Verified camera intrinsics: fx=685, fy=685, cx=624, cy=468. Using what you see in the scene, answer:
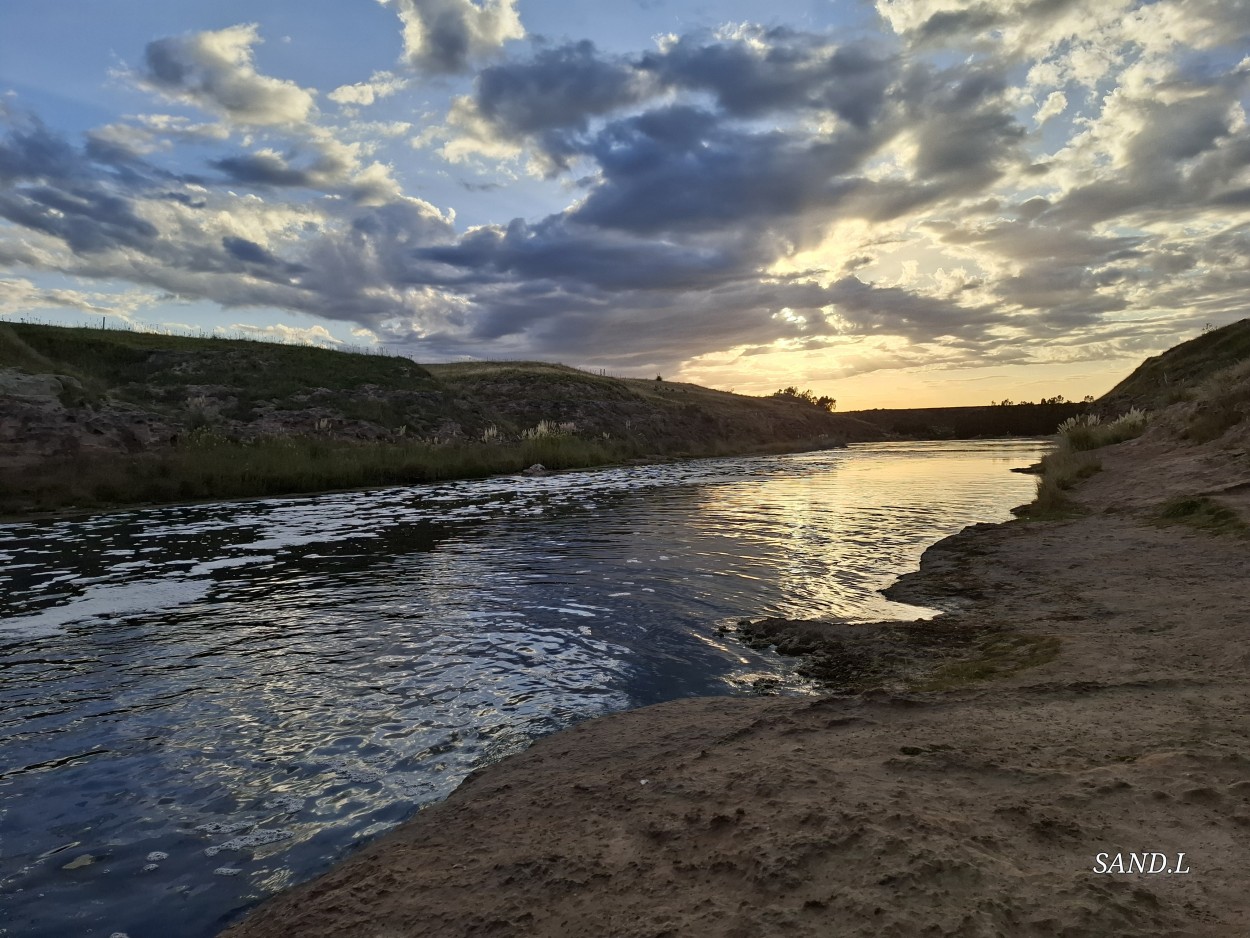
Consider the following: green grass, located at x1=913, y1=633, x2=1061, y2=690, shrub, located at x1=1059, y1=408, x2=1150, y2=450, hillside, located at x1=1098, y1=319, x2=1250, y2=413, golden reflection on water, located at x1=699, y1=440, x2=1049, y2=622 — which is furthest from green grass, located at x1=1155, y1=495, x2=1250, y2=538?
hillside, located at x1=1098, y1=319, x2=1250, y2=413

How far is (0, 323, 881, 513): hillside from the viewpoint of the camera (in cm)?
2227

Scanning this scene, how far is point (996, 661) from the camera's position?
21.0 ft

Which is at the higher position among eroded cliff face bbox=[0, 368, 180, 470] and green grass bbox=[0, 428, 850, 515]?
eroded cliff face bbox=[0, 368, 180, 470]

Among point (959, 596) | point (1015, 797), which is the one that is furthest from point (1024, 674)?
point (959, 596)

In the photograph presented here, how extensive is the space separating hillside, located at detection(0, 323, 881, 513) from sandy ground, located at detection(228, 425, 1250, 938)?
22420 mm

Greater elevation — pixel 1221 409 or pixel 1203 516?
pixel 1221 409

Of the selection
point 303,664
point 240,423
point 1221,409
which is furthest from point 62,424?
point 1221,409

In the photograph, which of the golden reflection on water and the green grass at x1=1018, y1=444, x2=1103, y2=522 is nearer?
the golden reflection on water

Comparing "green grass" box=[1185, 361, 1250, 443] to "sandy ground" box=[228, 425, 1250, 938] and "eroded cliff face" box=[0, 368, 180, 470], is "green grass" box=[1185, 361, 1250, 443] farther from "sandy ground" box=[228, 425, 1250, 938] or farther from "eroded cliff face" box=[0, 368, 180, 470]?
"eroded cliff face" box=[0, 368, 180, 470]

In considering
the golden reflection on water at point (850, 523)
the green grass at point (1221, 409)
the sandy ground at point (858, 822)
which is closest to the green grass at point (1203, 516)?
the golden reflection on water at point (850, 523)

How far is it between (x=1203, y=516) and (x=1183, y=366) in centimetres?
4226

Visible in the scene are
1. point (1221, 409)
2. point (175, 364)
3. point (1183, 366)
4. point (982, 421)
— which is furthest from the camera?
point (982, 421)

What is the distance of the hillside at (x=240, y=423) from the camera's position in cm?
2227

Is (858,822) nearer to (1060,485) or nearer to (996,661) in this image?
(996,661)
